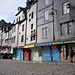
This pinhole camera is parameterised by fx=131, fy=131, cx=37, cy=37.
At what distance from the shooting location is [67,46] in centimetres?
1772

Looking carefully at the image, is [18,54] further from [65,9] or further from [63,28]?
[65,9]

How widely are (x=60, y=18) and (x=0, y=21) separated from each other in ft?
153

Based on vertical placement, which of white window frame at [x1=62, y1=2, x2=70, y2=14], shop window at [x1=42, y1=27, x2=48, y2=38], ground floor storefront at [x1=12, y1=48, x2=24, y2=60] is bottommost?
ground floor storefront at [x1=12, y1=48, x2=24, y2=60]

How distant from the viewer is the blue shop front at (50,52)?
1953 cm

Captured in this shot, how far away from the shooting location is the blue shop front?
19530 millimetres

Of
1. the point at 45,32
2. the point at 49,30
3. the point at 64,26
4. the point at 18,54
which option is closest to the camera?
the point at 64,26

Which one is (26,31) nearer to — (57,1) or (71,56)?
(57,1)

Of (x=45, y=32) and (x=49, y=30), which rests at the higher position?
(x=49, y=30)

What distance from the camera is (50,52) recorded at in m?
20.9

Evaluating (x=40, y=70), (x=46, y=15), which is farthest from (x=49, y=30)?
(x=40, y=70)

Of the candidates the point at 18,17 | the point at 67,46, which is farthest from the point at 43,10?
the point at 18,17

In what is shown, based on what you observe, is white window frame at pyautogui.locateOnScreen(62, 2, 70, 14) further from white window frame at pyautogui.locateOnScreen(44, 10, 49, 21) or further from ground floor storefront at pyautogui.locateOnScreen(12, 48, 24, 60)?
ground floor storefront at pyautogui.locateOnScreen(12, 48, 24, 60)

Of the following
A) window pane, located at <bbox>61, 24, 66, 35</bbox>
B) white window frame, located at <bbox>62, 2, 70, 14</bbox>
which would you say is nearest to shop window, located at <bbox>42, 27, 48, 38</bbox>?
window pane, located at <bbox>61, 24, 66, 35</bbox>

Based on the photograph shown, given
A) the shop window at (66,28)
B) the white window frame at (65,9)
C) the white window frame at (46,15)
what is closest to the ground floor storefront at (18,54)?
the white window frame at (46,15)
